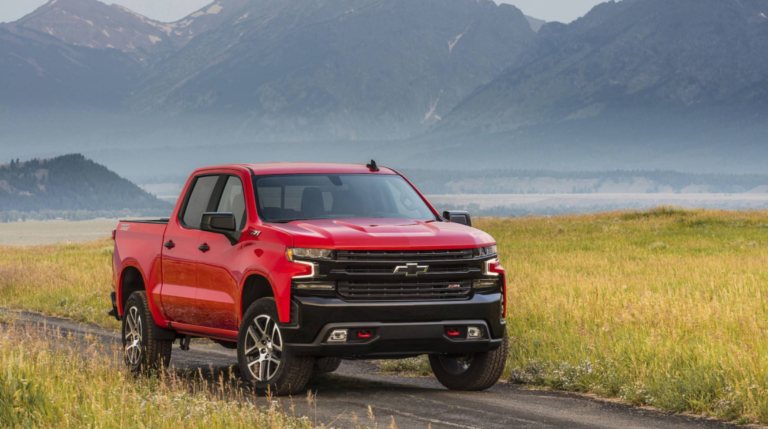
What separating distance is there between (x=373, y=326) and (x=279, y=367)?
40.2 inches

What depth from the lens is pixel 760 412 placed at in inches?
345

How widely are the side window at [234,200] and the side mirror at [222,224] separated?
0.15 metres

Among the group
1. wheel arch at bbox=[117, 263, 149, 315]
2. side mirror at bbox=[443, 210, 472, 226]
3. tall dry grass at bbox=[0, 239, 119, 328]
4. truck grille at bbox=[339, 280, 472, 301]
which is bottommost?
tall dry grass at bbox=[0, 239, 119, 328]

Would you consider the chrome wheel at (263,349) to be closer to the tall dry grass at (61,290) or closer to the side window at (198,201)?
the side window at (198,201)

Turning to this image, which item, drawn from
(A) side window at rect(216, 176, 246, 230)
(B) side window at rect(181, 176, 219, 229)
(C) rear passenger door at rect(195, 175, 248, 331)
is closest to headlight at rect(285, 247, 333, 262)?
(C) rear passenger door at rect(195, 175, 248, 331)

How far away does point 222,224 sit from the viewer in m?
9.85

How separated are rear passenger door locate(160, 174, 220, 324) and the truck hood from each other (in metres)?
1.54

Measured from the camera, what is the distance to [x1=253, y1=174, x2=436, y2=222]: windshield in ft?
34.0

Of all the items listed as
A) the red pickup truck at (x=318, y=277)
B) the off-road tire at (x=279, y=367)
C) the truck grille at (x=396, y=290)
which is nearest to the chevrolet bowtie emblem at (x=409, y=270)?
the red pickup truck at (x=318, y=277)

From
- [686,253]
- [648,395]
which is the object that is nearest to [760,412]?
[648,395]

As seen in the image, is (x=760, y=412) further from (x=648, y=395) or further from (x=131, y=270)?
(x=131, y=270)

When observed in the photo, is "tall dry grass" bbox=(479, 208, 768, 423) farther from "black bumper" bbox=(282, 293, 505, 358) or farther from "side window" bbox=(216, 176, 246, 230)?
"side window" bbox=(216, 176, 246, 230)

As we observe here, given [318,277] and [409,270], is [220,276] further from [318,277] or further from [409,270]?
[409,270]

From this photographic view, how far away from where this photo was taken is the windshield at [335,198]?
34.0 ft
